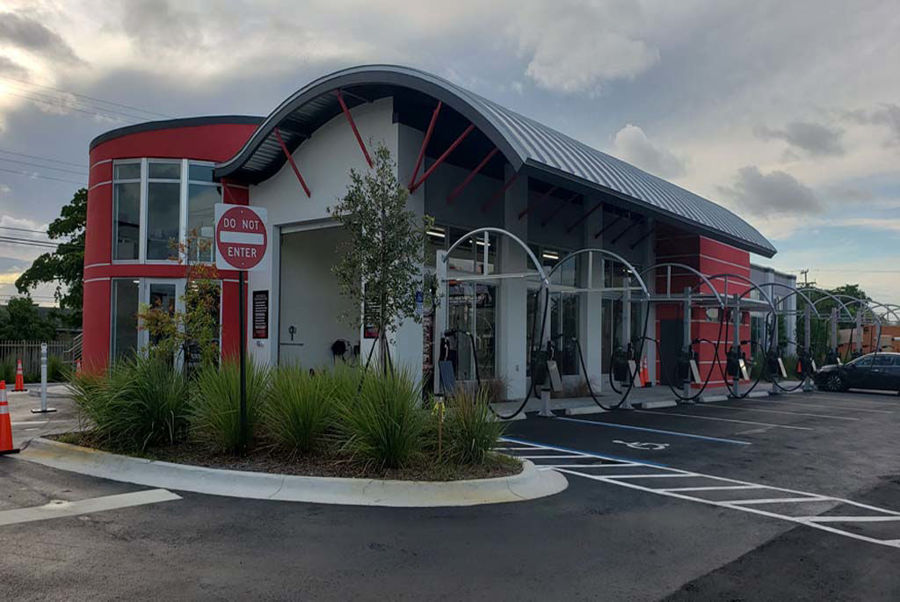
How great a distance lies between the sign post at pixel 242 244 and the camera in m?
8.32

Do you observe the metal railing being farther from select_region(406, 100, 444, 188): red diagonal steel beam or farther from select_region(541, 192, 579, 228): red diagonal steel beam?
select_region(541, 192, 579, 228): red diagonal steel beam

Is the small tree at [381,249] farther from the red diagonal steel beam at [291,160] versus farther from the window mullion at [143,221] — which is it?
the window mullion at [143,221]

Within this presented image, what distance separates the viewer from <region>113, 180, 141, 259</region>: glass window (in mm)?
18453

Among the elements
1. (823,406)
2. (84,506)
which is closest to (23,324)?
(84,506)

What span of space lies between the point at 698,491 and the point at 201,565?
5.73m

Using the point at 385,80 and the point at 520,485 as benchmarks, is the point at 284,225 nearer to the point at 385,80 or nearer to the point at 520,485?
the point at 385,80

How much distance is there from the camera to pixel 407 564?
5383mm

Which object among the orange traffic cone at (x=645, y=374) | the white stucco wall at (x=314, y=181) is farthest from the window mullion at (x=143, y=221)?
the orange traffic cone at (x=645, y=374)

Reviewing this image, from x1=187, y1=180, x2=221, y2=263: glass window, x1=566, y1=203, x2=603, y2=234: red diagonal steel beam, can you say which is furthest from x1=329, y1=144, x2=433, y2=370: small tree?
x1=566, y1=203, x2=603, y2=234: red diagonal steel beam

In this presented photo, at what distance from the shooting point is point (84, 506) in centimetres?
684

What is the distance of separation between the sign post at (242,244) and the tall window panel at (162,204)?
1086 centimetres

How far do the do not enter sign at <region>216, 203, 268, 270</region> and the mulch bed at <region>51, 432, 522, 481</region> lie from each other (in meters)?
2.36

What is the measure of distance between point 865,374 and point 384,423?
23.5m

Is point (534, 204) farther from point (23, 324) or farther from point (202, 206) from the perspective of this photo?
point (23, 324)
